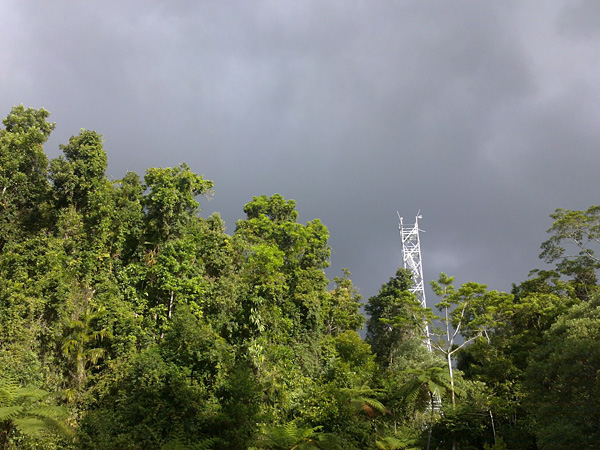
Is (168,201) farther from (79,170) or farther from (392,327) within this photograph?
(392,327)

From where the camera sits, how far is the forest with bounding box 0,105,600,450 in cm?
1159

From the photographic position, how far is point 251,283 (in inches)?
722

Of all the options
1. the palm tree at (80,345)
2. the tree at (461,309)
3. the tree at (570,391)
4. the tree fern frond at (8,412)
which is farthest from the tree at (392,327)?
the tree fern frond at (8,412)

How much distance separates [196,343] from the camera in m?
14.5

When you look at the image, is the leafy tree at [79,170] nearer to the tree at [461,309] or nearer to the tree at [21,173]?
the tree at [21,173]

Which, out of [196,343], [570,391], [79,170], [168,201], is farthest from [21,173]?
[570,391]

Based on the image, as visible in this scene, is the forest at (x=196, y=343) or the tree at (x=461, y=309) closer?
the forest at (x=196, y=343)

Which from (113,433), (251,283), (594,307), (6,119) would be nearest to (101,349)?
(113,433)

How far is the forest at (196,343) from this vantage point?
1159cm

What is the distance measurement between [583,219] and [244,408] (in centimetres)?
1795

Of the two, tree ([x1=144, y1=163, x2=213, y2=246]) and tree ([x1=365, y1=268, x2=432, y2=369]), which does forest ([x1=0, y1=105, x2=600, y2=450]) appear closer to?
tree ([x1=144, y1=163, x2=213, y2=246])

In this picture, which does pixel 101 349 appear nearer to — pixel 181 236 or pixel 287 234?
pixel 181 236

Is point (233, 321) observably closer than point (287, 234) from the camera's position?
Yes

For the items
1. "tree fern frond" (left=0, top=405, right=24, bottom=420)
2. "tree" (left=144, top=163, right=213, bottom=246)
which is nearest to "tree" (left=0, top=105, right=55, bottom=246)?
"tree" (left=144, top=163, right=213, bottom=246)
